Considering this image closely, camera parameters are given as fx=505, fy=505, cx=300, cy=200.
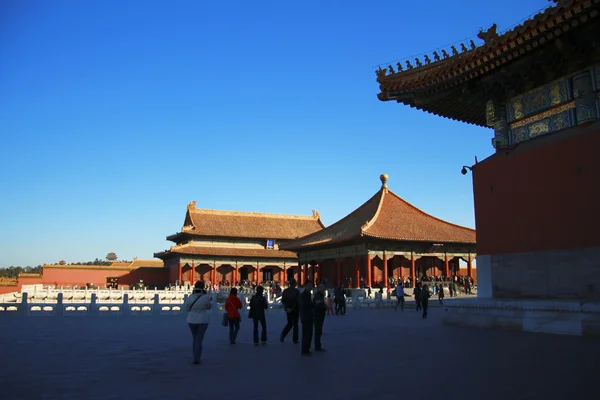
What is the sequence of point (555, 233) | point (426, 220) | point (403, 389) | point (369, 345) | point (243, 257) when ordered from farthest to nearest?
point (243, 257) < point (426, 220) < point (555, 233) < point (369, 345) < point (403, 389)

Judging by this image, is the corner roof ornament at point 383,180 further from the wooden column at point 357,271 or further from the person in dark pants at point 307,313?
the person in dark pants at point 307,313

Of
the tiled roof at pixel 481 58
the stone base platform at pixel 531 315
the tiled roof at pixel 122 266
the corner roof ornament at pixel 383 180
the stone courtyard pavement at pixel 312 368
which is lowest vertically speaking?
the stone courtyard pavement at pixel 312 368

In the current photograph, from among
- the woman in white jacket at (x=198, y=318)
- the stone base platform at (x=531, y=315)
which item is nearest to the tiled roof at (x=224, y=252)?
the stone base platform at (x=531, y=315)

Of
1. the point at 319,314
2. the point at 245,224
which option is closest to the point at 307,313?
the point at 319,314

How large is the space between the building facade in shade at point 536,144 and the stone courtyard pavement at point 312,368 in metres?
1.55

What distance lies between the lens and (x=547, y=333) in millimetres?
9547

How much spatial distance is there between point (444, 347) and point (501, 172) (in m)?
4.94

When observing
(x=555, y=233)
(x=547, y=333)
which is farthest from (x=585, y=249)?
(x=547, y=333)

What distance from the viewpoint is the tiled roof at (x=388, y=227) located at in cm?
3228

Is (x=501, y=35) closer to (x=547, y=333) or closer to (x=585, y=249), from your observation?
(x=585, y=249)

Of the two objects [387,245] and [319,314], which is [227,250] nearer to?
[387,245]

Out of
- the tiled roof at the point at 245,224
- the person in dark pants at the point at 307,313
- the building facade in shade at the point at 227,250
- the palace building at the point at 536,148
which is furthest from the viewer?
the tiled roof at the point at 245,224

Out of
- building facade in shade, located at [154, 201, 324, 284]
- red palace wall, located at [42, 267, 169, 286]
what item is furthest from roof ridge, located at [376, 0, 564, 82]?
red palace wall, located at [42, 267, 169, 286]

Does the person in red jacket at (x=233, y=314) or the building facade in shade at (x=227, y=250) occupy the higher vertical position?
the building facade in shade at (x=227, y=250)
